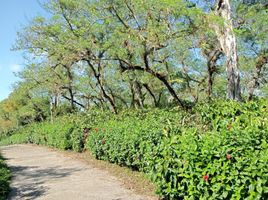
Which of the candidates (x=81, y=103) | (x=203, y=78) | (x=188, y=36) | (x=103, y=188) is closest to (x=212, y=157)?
(x=103, y=188)

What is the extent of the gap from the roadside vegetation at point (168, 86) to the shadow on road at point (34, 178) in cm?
162

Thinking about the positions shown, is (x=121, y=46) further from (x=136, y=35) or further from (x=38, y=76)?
(x=38, y=76)

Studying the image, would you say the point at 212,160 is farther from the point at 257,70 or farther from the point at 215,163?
the point at 257,70

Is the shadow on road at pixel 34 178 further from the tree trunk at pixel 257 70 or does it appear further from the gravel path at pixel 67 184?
the tree trunk at pixel 257 70

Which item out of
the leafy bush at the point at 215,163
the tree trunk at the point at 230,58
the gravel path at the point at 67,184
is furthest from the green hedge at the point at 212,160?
the tree trunk at the point at 230,58

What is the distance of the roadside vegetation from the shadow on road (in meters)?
1.62

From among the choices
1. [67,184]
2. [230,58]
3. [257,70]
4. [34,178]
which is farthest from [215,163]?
[257,70]

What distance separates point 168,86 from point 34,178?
5.87 metres

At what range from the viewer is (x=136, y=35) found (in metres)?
11.9

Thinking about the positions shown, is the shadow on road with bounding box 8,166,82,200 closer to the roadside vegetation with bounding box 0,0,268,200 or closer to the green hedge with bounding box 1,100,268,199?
the roadside vegetation with bounding box 0,0,268,200

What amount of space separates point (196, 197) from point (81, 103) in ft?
81.4

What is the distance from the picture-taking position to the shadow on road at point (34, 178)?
8264mm

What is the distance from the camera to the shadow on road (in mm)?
8264

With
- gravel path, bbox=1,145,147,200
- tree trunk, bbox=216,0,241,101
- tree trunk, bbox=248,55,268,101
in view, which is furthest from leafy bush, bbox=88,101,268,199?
tree trunk, bbox=248,55,268,101
